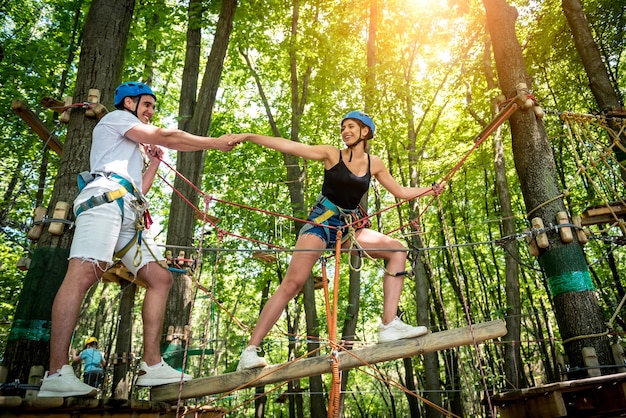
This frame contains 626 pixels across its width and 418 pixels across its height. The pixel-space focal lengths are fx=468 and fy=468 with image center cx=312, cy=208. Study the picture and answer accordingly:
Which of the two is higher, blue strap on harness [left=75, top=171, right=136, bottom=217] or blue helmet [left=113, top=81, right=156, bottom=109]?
blue helmet [left=113, top=81, right=156, bottom=109]

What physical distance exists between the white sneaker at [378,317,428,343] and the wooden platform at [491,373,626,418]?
54.9 inches

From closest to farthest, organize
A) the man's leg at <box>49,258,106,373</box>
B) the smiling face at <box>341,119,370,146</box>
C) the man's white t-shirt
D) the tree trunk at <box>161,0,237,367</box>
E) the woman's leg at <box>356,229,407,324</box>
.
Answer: the man's leg at <box>49,258,106,373</box>
the man's white t-shirt
the woman's leg at <box>356,229,407,324</box>
the smiling face at <box>341,119,370,146</box>
the tree trunk at <box>161,0,237,367</box>

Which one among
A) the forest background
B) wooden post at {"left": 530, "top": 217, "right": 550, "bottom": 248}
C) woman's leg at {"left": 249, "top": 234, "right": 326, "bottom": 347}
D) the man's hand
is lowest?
woman's leg at {"left": 249, "top": 234, "right": 326, "bottom": 347}

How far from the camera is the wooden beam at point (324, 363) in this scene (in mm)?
3367

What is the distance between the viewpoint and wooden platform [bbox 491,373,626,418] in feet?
12.5

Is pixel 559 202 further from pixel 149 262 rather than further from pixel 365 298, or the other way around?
pixel 365 298

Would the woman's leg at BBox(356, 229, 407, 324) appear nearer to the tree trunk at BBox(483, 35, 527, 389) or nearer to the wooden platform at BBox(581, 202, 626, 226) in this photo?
the wooden platform at BBox(581, 202, 626, 226)

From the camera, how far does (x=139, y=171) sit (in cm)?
338

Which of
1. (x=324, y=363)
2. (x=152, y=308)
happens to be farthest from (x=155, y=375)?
(x=324, y=363)

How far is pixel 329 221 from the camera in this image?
383 centimetres

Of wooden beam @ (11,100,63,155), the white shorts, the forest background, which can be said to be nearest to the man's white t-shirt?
the white shorts

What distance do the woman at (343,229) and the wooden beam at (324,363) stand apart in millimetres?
112

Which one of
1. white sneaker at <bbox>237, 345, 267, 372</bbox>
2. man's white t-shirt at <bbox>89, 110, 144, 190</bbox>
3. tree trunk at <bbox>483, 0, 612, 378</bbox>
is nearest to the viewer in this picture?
man's white t-shirt at <bbox>89, 110, 144, 190</bbox>

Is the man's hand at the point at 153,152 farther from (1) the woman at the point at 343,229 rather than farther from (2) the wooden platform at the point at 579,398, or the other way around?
(2) the wooden platform at the point at 579,398
